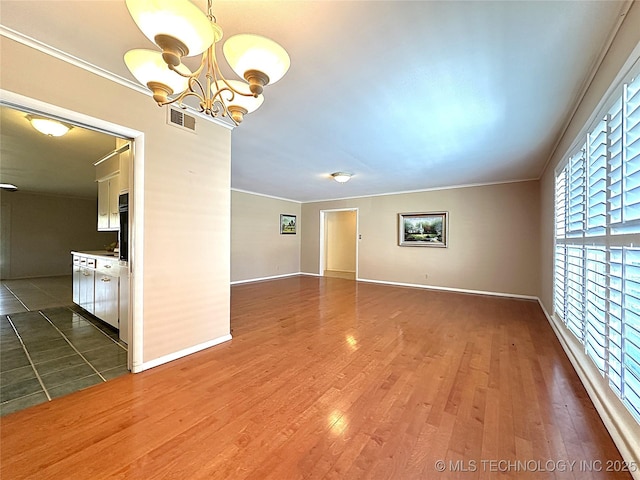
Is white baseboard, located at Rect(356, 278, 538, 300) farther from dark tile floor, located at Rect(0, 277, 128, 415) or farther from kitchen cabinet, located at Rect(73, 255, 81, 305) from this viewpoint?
kitchen cabinet, located at Rect(73, 255, 81, 305)

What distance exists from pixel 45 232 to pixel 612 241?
11.9 metres

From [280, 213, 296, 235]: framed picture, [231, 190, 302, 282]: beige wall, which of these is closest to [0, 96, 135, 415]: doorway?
[231, 190, 302, 282]: beige wall

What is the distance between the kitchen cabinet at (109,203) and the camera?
3.38 m

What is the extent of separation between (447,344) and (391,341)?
2.04 ft

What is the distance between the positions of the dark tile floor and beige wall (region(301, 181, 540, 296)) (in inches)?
228

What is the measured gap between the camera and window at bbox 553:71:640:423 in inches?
56.1

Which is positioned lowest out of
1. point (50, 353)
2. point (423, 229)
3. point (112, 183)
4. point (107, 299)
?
point (50, 353)

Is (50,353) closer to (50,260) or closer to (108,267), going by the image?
(108,267)

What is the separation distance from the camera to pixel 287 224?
322 inches

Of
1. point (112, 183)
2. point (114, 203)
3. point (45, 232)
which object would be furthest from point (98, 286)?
point (45, 232)

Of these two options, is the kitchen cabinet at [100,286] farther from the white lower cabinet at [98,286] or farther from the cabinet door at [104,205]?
the cabinet door at [104,205]

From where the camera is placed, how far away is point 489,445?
1.48 m

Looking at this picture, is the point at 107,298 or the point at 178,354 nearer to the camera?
the point at 178,354

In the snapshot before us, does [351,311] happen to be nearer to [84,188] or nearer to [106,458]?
[106,458]
